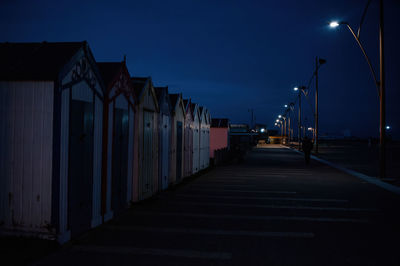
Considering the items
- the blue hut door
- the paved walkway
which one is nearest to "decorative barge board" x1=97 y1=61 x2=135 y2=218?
the paved walkway

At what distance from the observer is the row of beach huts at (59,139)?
19.3ft

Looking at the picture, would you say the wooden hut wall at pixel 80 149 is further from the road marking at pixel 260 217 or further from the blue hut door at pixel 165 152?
the blue hut door at pixel 165 152

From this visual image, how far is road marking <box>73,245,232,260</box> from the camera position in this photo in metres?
5.53

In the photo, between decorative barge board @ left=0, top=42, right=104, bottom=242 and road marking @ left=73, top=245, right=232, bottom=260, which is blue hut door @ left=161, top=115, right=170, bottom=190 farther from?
road marking @ left=73, top=245, right=232, bottom=260

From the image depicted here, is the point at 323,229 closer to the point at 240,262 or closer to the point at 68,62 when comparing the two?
the point at 240,262

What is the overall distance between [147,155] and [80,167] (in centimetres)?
399

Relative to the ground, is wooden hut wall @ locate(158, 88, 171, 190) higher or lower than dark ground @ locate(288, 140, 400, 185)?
higher

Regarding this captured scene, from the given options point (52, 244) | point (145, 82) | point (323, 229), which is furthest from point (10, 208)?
point (323, 229)

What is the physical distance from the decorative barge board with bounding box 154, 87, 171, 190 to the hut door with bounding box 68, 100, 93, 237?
195 inches

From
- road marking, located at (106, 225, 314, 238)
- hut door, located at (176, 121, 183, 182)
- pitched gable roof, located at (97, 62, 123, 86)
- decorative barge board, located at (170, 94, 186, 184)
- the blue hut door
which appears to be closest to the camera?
road marking, located at (106, 225, 314, 238)

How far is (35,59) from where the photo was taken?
6.38m

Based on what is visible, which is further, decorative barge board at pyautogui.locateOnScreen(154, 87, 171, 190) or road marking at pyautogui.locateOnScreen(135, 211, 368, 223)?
decorative barge board at pyautogui.locateOnScreen(154, 87, 171, 190)

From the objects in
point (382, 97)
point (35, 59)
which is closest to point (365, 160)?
point (382, 97)

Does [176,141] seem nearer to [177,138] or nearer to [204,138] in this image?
[177,138]
